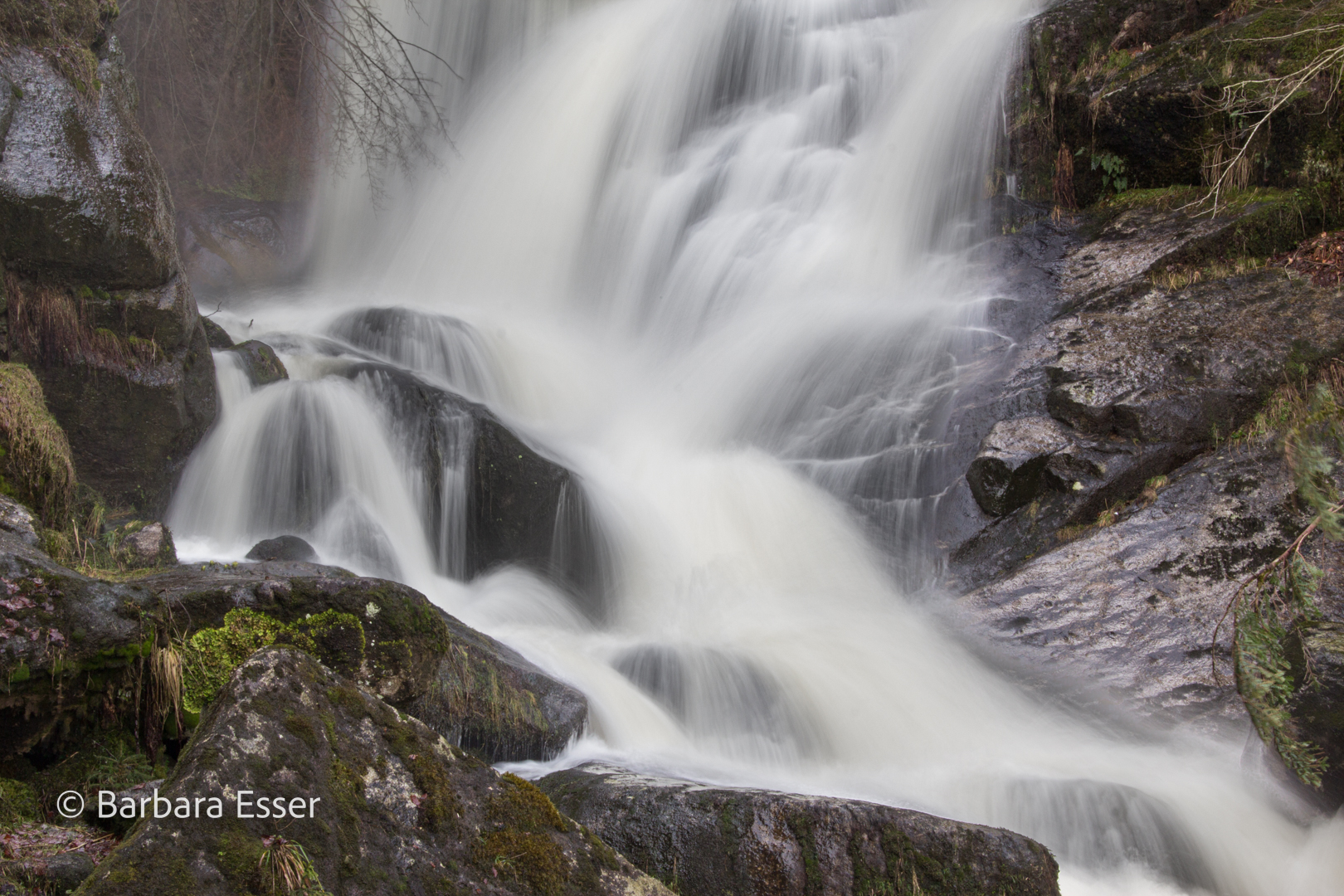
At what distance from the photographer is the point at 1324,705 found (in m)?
4.45

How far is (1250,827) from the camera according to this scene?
15.0 ft

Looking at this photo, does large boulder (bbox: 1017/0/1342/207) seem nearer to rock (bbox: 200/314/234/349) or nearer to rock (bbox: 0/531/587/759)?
rock (bbox: 0/531/587/759)

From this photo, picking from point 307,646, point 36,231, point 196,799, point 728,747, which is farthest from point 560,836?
point 36,231

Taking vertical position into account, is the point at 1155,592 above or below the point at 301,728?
below

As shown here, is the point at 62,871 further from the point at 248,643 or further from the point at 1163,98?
the point at 1163,98

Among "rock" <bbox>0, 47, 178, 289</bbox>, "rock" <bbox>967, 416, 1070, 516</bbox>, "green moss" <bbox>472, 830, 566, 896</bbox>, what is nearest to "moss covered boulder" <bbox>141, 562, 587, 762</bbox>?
"green moss" <bbox>472, 830, 566, 896</bbox>

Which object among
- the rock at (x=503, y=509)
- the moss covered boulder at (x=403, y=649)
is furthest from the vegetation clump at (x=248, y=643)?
the rock at (x=503, y=509)

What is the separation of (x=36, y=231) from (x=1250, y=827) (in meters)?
8.80

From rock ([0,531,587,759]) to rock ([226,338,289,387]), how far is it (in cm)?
460

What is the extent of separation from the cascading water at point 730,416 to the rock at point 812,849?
1.23 metres

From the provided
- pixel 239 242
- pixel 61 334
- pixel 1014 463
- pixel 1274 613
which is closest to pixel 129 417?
pixel 61 334

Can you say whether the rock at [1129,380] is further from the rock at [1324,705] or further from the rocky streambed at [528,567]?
the rock at [1324,705]

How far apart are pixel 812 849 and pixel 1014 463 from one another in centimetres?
459

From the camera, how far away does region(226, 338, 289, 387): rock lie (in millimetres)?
8328
